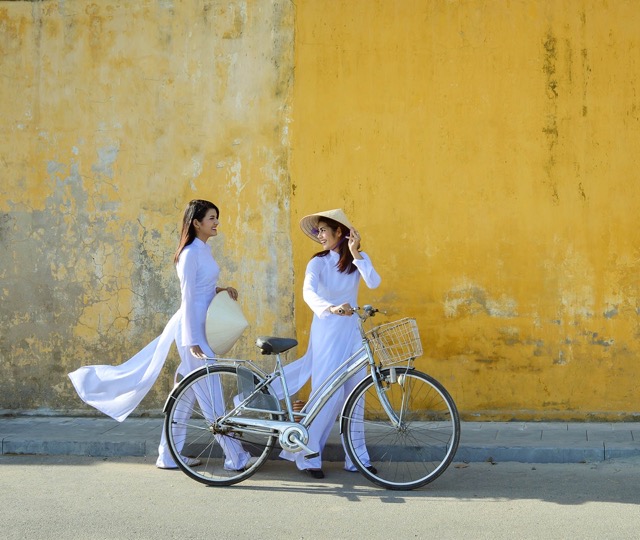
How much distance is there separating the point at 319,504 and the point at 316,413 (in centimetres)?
68

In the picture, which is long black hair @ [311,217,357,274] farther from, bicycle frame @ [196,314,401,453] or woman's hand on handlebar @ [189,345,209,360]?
woman's hand on handlebar @ [189,345,209,360]

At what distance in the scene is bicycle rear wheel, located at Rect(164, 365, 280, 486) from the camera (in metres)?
6.38

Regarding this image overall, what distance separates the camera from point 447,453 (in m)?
6.18

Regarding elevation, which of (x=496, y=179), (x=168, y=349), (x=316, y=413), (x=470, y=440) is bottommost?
(x=470, y=440)

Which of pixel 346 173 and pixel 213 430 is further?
pixel 346 173

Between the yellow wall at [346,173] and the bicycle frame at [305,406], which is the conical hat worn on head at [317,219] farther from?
the yellow wall at [346,173]

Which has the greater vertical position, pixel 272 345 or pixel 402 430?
pixel 272 345

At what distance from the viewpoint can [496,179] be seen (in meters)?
8.23

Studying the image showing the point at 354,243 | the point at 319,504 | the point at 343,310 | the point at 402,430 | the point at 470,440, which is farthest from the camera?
the point at 470,440

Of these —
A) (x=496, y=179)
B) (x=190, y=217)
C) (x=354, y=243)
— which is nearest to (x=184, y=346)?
(x=190, y=217)

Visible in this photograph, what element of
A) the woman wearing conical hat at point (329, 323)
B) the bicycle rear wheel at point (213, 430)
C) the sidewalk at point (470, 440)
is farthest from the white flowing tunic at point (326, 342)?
the sidewalk at point (470, 440)

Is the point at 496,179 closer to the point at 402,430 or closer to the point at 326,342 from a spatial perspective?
the point at 326,342

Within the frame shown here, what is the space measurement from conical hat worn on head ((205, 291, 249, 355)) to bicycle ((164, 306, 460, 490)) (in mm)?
152

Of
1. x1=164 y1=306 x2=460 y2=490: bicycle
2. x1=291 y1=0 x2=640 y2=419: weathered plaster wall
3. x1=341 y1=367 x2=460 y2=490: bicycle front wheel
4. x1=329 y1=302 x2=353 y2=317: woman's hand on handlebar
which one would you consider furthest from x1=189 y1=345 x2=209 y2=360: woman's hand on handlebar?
x1=291 y1=0 x2=640 y2=419: weathered plaster wall
